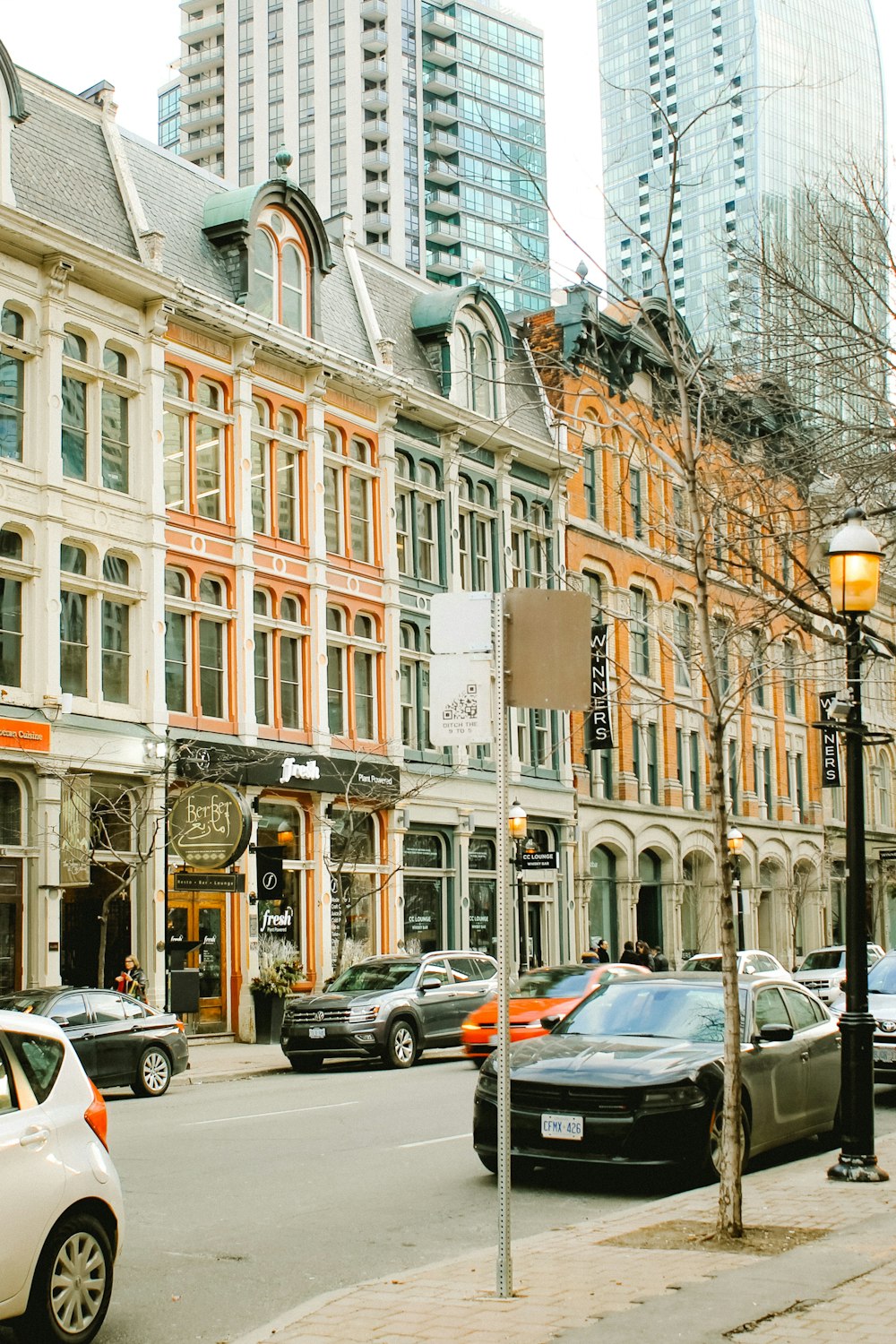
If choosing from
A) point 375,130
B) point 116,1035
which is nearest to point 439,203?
point 375,130

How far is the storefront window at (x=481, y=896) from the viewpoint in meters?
39.5

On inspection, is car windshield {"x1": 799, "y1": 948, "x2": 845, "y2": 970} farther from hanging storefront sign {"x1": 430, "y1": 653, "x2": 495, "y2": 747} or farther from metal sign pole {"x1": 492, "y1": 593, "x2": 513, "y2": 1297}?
hanging storefront sign {"x1": 430, "y1": 653, "x2": 495, "y2": 747}

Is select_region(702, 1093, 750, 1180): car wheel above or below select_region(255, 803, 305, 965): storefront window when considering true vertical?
below

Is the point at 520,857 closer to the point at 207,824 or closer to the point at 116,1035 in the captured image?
the point at 207,824

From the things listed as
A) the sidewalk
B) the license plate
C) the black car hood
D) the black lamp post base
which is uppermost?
the black car hood

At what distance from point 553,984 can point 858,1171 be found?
36.4ft

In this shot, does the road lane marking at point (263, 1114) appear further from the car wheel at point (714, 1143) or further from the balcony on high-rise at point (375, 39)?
the balcony on high-rise at point (375, 39)

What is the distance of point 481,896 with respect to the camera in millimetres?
39969

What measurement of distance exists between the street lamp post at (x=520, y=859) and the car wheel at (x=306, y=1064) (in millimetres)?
7514

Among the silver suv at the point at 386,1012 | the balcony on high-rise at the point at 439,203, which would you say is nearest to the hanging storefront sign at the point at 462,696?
A: the silver suv at the point at 386,1012

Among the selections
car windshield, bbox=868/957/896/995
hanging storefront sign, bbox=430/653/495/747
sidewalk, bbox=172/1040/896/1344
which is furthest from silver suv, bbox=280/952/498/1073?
hanging storefront sign, bbox=430/653/495/747

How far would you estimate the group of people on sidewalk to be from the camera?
37625mm

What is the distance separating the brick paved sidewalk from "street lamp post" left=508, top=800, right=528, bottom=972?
2250 cm

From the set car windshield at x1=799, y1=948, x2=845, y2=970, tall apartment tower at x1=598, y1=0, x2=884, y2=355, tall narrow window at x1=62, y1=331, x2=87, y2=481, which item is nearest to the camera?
Answer: tall apartment tower at x1=598, y1=0, x2=884, y2=355
